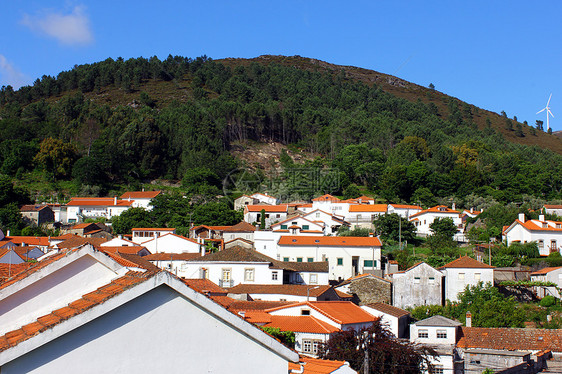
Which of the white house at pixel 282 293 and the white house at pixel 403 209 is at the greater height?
the white house at pixel 403 209

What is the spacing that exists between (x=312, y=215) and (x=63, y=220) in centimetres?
2698

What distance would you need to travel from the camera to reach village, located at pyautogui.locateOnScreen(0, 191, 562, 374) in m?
3.96

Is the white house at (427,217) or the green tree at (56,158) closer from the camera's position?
the white house at (427,217)

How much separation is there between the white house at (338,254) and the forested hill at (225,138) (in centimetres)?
3000

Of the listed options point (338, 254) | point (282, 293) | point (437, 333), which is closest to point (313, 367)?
point (437, 333)

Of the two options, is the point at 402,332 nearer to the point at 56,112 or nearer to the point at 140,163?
the point at 140,163

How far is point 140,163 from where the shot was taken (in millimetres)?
88188

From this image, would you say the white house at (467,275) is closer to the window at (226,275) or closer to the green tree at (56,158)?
the window at (226,275)

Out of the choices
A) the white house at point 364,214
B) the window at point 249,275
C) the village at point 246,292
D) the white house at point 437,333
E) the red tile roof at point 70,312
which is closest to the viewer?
the red tile roof at point 70,312

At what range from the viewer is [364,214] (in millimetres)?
58406

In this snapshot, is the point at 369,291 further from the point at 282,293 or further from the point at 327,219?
the point at 327,219

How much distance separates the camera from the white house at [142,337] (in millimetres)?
3756

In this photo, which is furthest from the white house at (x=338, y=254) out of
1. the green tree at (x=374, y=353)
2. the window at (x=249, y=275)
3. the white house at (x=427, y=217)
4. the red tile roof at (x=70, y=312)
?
the red tile roof at (x=70, y=312)

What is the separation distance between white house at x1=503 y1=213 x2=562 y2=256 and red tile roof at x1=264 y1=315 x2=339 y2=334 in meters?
30.5
